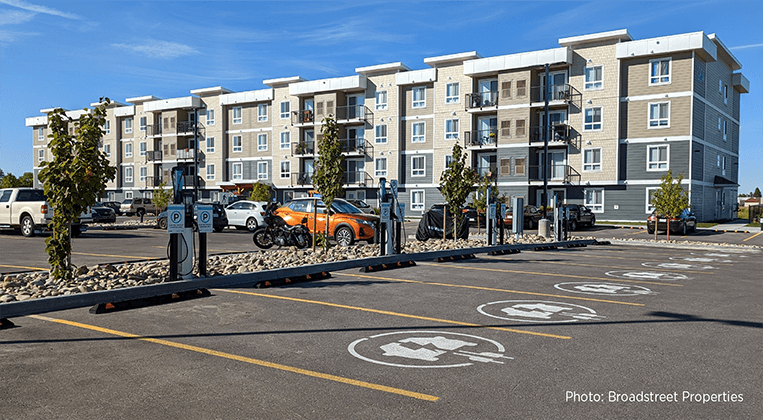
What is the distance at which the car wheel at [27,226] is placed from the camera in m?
22.2

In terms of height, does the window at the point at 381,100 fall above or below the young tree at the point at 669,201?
above

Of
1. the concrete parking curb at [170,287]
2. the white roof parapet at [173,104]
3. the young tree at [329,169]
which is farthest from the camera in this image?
the white roof parapet at [173,104]

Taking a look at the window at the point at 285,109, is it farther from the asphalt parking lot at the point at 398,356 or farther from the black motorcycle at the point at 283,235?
the asphalt parking lot at the point at 398,356

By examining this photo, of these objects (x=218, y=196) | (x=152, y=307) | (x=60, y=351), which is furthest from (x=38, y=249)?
(x=218, y=196)

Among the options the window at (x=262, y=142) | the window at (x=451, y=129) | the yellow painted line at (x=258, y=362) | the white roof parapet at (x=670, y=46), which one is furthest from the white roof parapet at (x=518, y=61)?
the yellow painted line at (x=258, y=362)

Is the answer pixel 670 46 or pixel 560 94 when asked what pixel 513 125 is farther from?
pixel 670 46

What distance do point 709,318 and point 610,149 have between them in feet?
122

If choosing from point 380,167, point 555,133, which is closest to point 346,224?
point 555,133

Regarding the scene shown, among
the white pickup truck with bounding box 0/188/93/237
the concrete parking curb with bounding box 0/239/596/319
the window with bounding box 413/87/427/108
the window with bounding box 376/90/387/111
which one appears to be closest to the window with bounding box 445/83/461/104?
the window with bounding box 413/87/427/108

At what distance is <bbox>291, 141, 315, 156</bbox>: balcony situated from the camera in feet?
184

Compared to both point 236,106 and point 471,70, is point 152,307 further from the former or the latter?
point 236,106

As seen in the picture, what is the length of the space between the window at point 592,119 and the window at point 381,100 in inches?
696

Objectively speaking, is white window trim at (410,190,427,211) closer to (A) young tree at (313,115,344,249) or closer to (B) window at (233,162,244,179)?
(B) window at (233,162,244,179)

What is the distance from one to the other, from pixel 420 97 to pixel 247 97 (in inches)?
745
